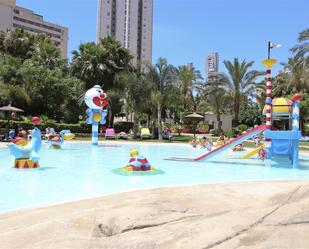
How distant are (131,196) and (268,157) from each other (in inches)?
385

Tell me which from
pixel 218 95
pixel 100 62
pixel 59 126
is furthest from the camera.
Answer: pixel 218 95

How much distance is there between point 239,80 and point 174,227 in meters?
34.8

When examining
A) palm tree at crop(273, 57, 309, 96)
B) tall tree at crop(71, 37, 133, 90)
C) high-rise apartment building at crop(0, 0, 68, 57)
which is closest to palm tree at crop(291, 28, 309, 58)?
palm tree at crop(273, 57, 309, 96)

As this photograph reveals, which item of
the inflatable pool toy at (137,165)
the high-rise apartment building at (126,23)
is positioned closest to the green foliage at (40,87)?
the inflatable pool toy at (137,165)

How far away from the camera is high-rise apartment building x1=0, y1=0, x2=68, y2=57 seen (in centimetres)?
10194

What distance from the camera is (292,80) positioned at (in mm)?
38844

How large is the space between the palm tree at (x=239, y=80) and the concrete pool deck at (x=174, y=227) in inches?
1290

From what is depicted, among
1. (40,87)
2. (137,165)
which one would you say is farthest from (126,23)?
(137,165)

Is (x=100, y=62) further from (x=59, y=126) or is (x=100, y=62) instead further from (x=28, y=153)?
(x=28, y=153)

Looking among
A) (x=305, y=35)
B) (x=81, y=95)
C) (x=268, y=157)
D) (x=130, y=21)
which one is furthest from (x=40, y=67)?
(x=130, y=21)

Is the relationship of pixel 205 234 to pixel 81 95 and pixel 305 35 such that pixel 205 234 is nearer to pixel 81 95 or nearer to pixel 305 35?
pixel 305 35

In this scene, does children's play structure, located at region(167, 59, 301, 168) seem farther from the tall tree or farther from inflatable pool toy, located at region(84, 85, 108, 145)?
the tall tree

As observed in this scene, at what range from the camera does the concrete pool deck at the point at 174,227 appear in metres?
3.39

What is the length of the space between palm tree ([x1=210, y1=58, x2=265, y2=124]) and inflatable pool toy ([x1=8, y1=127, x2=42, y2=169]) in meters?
28.7
